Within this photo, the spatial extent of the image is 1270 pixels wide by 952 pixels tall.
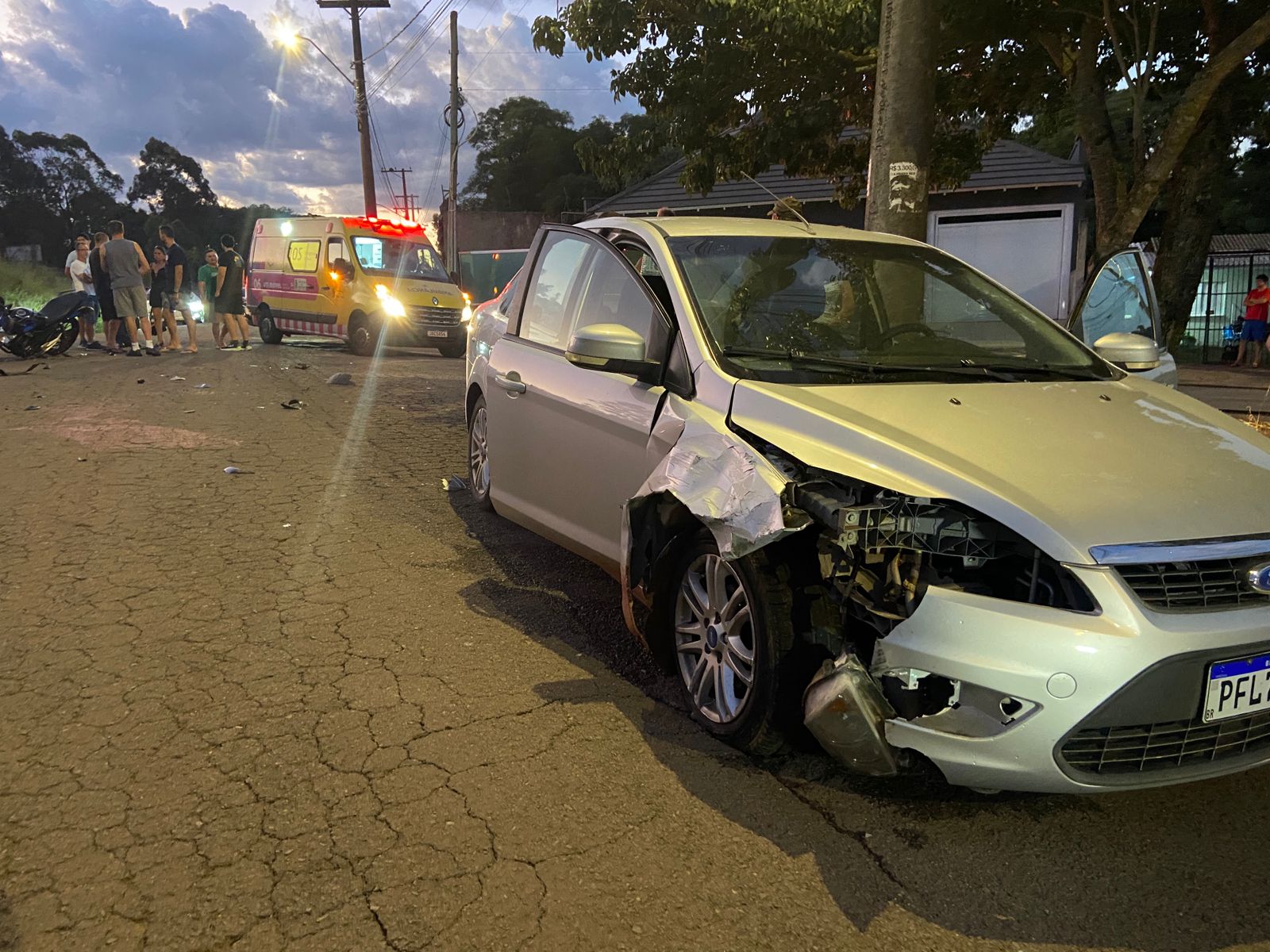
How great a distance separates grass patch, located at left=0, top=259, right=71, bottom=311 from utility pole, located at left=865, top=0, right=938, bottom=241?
28.4 metres

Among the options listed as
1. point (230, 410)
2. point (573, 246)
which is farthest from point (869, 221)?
point (230, 410)

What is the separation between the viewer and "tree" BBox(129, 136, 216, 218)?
8025cm

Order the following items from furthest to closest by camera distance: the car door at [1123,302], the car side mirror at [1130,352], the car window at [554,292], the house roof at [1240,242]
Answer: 1. the house roof at [1240,242]
2. the car door at [1123,302]
3. the car window at [554,292]
4. the car side mirror at [1130,352]

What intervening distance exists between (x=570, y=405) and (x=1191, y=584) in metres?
2.51

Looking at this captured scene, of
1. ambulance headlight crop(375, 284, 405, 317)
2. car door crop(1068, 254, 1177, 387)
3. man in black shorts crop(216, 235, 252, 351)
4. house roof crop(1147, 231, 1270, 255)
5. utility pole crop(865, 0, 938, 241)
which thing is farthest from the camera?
house roof crop(1147, 231, 1270, 255)

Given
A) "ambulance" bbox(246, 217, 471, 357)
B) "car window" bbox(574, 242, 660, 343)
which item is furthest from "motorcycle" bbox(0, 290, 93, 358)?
"car window" bbox(574, 242, 660, 343)

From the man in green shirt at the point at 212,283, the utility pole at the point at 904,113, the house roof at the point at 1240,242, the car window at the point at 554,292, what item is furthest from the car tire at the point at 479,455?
the house roof at the point at 1240,242

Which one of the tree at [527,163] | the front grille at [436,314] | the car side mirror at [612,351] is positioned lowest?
the car side mirror at [612,351]

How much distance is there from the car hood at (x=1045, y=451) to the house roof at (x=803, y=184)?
14.7 m

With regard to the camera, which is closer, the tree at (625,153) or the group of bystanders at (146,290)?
the tree at (625,153)

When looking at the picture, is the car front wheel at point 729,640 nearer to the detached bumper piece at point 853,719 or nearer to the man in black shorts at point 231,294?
the detached bumper piece at point 853,719

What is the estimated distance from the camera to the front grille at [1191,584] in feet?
7.94

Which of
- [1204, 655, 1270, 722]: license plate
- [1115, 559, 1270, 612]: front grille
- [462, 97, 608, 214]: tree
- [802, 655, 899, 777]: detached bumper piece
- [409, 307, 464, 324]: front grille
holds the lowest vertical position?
[802, 655, 899, 777]: detached bumper piece

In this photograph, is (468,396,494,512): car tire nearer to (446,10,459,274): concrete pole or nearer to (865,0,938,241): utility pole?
(865,0,938,241): utility pole
